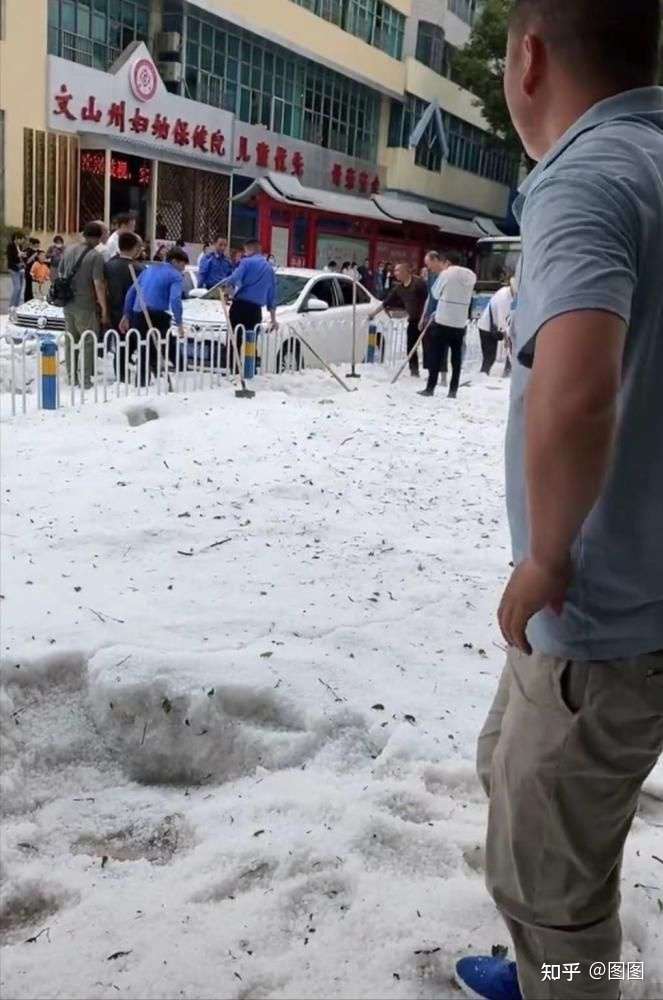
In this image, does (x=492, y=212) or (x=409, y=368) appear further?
(x=492, y=212)

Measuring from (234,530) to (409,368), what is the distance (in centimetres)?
913

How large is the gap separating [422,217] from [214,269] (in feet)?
76.1

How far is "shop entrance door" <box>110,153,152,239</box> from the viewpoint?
73.5 feet

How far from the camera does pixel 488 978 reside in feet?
6.53

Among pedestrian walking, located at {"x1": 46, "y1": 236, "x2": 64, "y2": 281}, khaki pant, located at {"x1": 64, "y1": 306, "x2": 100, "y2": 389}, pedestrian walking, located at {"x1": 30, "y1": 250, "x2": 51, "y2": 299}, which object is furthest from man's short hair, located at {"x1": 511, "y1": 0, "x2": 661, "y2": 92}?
pedestrian walking, located at {"x1": 46, "y1": 236, "x2": 64, "y2": 281}

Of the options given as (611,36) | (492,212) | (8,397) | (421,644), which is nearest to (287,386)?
(8,397)

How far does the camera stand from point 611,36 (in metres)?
1.45

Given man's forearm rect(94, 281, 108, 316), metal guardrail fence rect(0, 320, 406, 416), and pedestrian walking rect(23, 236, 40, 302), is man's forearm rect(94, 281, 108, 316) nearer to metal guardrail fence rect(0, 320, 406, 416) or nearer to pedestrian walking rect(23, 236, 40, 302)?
metal guardrail fence rect(0, 320, 406, 416)

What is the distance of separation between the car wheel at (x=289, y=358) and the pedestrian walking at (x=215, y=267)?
2334 millimetres

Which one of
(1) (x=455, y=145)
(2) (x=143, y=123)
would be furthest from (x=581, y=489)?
(1) (x=455, y=145)

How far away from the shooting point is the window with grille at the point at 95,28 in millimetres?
20594

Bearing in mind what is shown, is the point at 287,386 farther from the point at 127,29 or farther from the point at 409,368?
the point at 127,29

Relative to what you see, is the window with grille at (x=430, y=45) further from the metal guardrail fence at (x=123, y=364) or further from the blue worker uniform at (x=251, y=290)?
the blue worker uniform at (x=251, y=290)

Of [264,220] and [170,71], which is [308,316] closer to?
[170,71]
